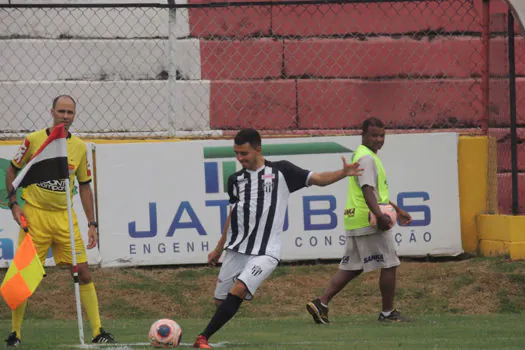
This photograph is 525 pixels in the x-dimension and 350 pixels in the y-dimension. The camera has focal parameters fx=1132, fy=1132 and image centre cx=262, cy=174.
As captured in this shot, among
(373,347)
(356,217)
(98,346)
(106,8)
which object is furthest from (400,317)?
(106,8)

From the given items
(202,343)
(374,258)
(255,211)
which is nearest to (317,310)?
(374,258)

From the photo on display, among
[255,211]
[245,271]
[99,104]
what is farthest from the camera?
[99,104]

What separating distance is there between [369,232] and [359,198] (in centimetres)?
34

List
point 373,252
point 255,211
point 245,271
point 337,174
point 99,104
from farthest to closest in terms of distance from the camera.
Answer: point 99,104
point 373,252
point 255,211
point 337,174
point 245,271

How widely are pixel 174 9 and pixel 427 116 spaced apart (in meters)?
3.79

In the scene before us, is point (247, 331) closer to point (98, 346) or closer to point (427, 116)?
point (98, 346)

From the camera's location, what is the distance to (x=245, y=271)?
858 cm

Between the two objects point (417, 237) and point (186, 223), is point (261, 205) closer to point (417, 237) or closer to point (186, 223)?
point (186, 223)

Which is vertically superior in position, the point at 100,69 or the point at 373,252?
the point at 100,69

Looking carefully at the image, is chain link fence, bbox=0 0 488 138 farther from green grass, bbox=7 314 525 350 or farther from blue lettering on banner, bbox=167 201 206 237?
green grass, bbox=7 314 525 350

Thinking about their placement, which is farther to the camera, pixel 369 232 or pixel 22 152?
pixel 369 232

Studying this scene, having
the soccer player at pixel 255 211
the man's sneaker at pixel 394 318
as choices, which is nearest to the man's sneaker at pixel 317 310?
the man's sneaker at pixel 394 318

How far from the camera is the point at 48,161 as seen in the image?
9227mm

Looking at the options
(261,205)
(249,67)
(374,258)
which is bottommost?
(374,258)
